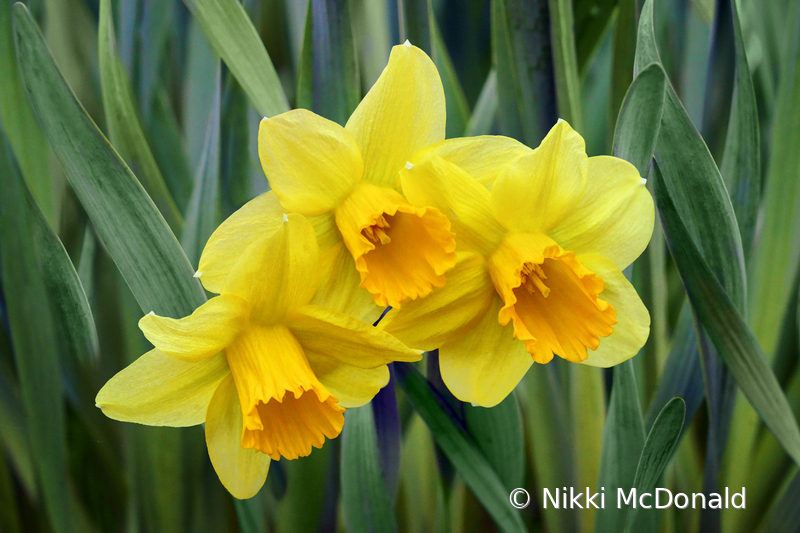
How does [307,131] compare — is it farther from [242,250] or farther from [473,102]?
[473,102]

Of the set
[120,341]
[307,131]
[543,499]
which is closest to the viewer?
[307,131]

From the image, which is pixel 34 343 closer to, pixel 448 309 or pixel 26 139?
pixel 26 139

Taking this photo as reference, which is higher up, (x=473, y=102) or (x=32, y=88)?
(x=32, y=88)

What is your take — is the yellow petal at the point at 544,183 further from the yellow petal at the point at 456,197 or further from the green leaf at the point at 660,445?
the green leaf at the point at 660,445

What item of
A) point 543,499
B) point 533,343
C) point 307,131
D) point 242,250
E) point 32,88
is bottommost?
point 543,499

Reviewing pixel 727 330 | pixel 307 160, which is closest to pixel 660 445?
pixel 727 330

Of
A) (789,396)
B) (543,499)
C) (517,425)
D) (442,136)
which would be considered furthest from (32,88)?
(789,396)

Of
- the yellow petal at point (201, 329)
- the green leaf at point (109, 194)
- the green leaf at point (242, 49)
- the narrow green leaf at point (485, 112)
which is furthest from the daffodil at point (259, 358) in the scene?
the narrow green leaf at point (485, 112)
